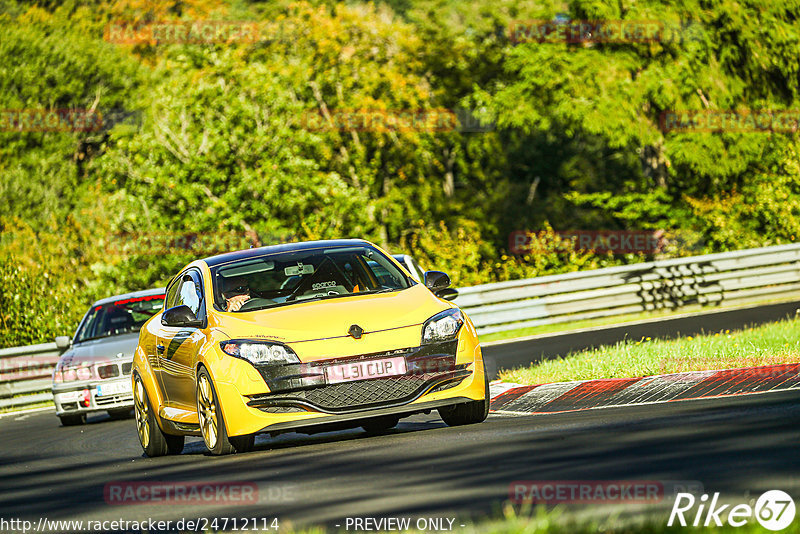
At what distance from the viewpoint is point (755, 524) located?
16.6ft

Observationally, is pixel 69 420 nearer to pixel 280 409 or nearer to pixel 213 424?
pixel 213 424

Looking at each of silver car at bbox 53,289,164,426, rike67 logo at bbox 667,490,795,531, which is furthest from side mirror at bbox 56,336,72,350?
rike67 logo at bbox 667,490,795,531

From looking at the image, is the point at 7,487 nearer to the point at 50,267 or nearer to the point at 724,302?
the point at 724,302

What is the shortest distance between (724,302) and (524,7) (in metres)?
38.7

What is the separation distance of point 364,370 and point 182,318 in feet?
5.28

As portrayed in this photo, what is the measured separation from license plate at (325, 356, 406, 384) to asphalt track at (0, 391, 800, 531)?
507 mm

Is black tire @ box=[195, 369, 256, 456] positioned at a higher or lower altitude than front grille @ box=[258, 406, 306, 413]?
lower

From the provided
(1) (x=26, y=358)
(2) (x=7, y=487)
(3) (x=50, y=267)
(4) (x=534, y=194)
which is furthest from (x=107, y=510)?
(4) (x=534, y=194)

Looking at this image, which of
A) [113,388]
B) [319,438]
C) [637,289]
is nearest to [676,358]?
[319,438]

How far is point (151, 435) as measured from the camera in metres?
10.9

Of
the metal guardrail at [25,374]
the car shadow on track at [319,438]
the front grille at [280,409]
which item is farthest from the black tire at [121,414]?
the front grille at [280,409]

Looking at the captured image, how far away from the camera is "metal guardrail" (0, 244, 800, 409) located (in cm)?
2409

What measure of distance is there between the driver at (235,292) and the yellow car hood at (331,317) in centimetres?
27

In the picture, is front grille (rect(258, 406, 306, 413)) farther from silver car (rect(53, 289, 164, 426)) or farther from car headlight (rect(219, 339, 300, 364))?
silver car (rect(53, 289, 164, 426))
